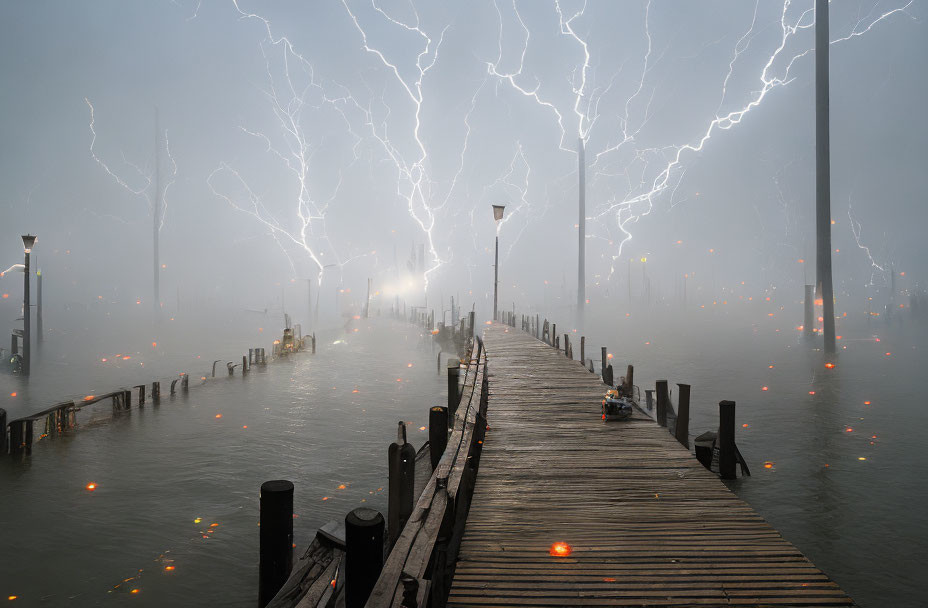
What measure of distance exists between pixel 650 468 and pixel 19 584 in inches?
396

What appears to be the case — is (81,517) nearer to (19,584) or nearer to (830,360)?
(19,584)

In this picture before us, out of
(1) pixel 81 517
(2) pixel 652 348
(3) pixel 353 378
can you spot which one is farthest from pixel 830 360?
(1) pixel 81 517

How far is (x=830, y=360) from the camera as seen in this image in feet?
104

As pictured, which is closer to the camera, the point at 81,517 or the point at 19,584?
the point at 19,584

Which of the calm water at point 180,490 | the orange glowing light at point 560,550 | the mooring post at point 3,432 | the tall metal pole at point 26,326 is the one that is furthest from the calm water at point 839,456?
the tall metal pole at point 26,326

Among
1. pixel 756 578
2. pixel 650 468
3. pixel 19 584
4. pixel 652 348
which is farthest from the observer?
pixel 652 348

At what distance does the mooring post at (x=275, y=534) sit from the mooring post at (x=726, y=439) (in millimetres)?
8411

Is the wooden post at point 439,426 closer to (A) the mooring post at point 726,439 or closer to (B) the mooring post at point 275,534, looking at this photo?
(B) the mooring post at point 275,534

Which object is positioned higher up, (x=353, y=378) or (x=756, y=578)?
(x=756, y=578)

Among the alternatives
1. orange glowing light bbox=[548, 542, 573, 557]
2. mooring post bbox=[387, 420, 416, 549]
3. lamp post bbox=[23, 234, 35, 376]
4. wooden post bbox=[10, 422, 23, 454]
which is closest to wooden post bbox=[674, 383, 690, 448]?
mooring post bbox=[387, 420, 416, 549]

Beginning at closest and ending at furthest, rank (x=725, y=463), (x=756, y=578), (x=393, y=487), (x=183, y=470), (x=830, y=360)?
1. (x=756, y=578)
2. (x=393, y=487)
3. (x=725, y=463)
4. (x=183, y=470)
5. (x=830, y=360)

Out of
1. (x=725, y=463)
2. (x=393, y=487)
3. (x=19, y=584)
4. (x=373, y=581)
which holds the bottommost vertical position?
(x=19, y=584)

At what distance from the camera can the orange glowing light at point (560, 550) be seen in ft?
12.9

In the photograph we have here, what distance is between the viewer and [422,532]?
3648 millimetres
